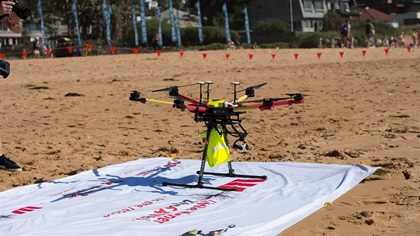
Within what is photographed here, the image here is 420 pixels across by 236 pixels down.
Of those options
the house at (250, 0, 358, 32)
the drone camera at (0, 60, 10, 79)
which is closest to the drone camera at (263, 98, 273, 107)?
the drone camera at (0, 60, 10, 79)

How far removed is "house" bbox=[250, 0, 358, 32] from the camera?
210ft

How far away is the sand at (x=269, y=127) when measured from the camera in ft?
17.4

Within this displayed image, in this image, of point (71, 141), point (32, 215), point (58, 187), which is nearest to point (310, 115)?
point (71, 141)

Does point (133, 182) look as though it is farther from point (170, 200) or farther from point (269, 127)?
point (269, 127)

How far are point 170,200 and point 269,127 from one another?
4388 millimetres

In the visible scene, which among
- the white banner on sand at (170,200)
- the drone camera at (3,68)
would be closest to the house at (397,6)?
the white banner on sand at (170,200)

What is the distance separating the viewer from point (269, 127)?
9594 millimetres

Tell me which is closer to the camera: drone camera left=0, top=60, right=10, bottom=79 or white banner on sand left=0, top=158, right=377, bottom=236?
white banner on sand left=0, top=158, right=377, bottom=236

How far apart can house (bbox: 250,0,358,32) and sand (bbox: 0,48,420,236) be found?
45901 mm

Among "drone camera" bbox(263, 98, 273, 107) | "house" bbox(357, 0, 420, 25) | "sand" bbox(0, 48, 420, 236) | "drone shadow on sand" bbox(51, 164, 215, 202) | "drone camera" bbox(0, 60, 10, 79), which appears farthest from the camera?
"house" bbox(357, 0, 420, 25)

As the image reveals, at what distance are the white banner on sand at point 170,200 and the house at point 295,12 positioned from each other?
185ft

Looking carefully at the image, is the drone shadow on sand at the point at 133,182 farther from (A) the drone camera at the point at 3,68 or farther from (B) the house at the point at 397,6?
(B) the house at the point at 397,6

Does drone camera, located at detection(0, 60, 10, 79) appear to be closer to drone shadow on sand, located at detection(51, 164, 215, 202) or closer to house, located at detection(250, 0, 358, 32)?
drone shadow on sand, located at detection(51, 164, 215, 202)

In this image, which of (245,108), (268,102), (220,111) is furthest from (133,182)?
(268,102)
